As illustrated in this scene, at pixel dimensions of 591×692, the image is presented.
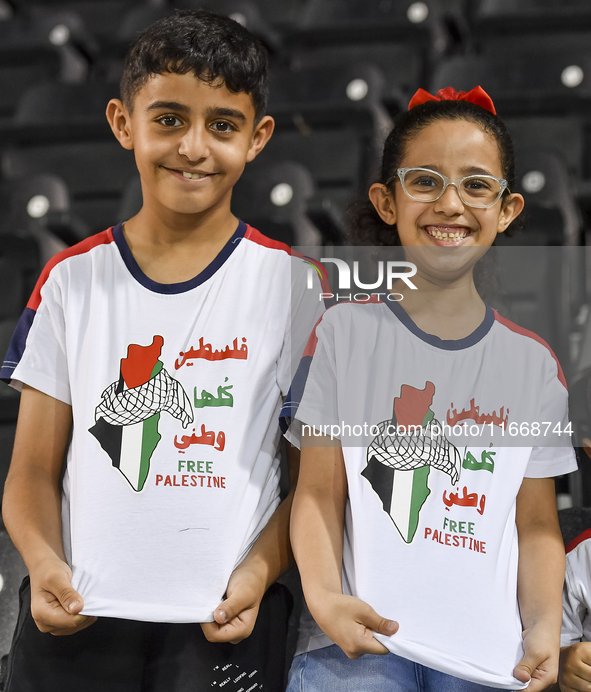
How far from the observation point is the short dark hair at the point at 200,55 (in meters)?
0.99

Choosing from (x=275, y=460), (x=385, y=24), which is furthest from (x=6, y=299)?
(x=385, y=24)

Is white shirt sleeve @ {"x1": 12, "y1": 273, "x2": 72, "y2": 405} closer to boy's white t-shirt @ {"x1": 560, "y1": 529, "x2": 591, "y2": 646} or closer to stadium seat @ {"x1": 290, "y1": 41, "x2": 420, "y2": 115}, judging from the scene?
boy's white t-shirt @ {"x1": 560, "y1": 529, "x2": 591, "y2": 646}

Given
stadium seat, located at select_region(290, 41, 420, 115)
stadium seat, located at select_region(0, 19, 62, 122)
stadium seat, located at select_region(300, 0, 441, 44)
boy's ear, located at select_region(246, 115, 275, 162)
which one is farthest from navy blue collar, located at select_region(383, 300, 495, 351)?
stadium seat, located at select_region(0, 19, 62, 122)

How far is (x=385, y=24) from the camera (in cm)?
229

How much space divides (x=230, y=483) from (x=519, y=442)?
32cm

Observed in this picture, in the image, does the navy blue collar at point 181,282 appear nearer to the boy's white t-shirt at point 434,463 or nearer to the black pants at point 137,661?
the boy's white t-shirt at point 434,463

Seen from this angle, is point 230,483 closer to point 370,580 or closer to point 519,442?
point 370,580

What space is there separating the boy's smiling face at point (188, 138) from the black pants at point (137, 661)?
0.48m

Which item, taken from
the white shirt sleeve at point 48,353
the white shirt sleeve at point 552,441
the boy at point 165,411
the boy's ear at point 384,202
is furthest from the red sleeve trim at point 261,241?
the white shirt sleeve at point 552,441

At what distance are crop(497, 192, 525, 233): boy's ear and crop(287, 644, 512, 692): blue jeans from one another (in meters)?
0.52

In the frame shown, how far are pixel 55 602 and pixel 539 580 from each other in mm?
502

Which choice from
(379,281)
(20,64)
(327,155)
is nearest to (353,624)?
(379,281)

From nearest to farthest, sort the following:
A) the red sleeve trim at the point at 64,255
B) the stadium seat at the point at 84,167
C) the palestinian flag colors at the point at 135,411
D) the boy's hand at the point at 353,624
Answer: the boy's hand at the point at 353,624
the palestinian flag colors at the point at 135,411
the red sleeve trim at the point at 64,255
the stadium seat at the point at 84,167

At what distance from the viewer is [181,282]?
1018 mm
